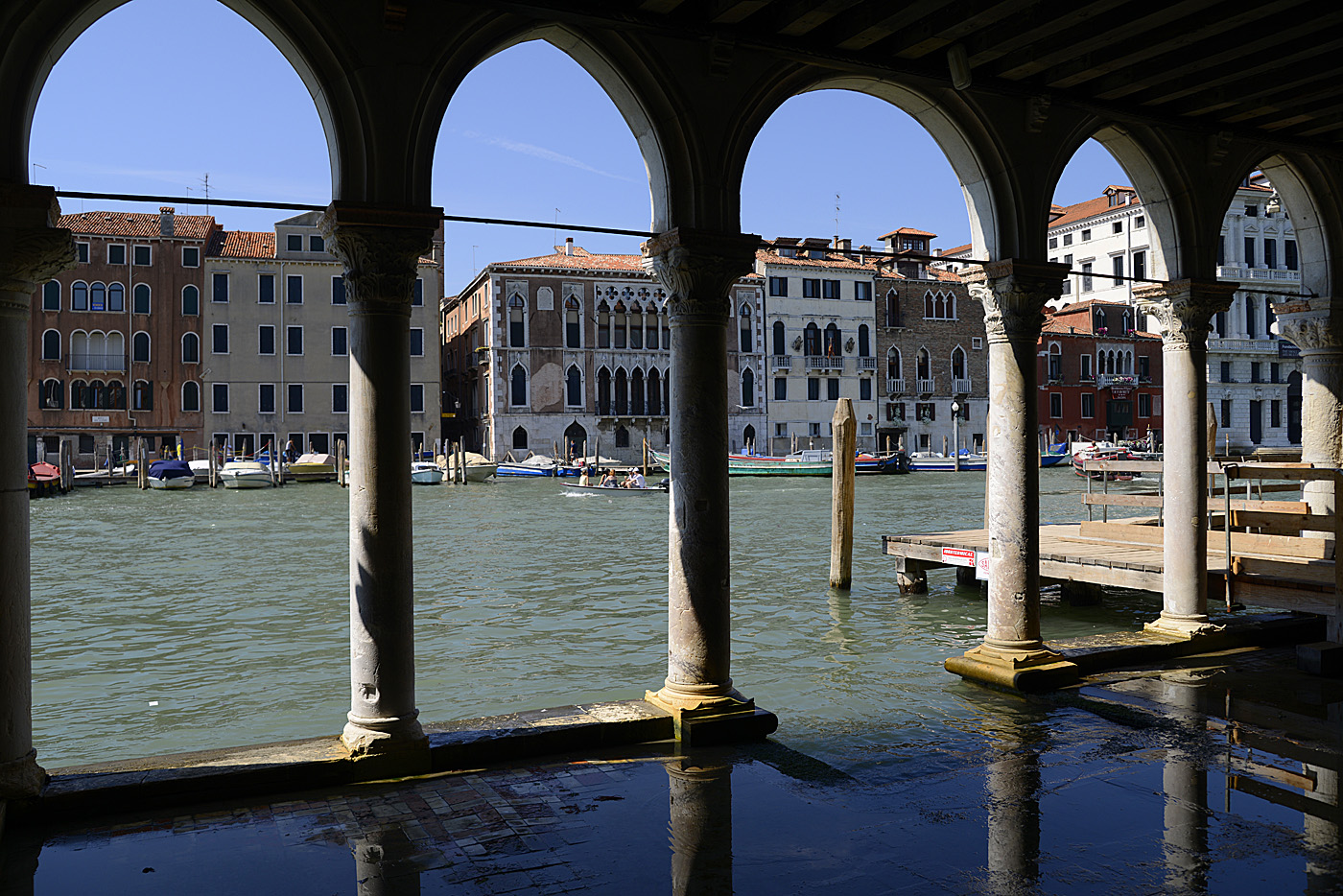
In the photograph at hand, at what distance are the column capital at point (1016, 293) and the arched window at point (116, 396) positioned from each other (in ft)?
114

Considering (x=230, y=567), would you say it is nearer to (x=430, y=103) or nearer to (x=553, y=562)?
(x=553, y=562)

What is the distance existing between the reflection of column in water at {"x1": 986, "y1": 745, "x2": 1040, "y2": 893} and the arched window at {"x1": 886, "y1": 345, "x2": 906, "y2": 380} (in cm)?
4231

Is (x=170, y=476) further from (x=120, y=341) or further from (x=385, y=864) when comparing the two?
(x=385, y=864)

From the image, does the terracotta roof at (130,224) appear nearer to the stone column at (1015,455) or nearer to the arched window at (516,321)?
the arched window at (516,321)

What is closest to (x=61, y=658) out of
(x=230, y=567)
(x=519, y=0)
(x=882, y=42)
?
(x=230, y=567)

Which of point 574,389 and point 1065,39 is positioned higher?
point 574,389

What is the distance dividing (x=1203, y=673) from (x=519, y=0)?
500 cm

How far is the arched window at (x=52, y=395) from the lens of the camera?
109ft

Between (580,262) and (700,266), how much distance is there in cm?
3618

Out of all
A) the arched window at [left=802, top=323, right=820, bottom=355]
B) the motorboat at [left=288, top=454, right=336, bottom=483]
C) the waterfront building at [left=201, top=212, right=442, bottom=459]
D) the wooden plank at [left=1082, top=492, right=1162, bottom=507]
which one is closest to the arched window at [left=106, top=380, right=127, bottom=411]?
the waterfront building at [left=201, top=212, right=442, bottom=459]

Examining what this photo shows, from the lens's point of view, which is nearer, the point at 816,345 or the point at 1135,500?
the point at 1135,500

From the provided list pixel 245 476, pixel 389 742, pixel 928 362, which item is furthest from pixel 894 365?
pixel 389 742

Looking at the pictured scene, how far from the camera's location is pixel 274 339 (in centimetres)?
3541

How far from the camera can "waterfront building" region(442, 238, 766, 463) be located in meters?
39.4
